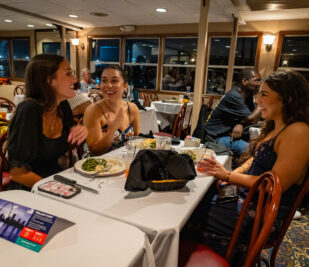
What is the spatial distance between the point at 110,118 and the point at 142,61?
18.4ft

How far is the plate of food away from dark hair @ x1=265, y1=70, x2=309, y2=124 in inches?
36.3

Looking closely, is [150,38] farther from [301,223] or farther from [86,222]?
[86,222]

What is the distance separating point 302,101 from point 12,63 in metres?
10.00

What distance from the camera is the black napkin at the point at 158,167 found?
1.02 metres

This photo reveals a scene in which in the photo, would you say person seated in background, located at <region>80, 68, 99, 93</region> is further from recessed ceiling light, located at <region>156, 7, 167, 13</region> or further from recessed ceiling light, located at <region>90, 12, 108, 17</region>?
recessed ceiling light, located at <region>156, 7, 167, 13</region>

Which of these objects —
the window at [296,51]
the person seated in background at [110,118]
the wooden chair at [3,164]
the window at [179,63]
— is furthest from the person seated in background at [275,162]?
the window at [179,63]

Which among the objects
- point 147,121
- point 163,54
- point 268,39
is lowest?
point 147,121

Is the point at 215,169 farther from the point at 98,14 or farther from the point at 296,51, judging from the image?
the point at 296,51

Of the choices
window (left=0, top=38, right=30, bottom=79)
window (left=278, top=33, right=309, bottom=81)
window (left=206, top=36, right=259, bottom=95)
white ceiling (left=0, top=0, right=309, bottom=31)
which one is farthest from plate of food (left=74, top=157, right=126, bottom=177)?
window (left=0, top=38, right=30, bottom=79)

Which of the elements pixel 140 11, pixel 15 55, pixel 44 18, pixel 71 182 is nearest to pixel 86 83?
pixel 44 18

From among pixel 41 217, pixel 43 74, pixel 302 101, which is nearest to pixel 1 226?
pixel 41 217

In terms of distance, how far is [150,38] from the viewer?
6.79m

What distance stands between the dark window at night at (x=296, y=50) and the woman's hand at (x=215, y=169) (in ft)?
17.9

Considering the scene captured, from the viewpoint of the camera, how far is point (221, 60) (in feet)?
20.8
